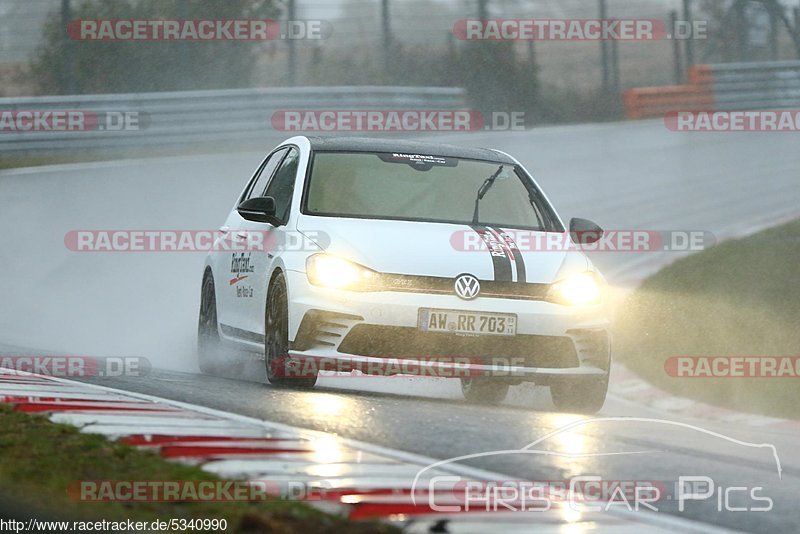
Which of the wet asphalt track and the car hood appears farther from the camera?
the car hood

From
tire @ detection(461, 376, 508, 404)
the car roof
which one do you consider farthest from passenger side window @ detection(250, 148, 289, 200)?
tire @ detection(461, 376, 508, 404)

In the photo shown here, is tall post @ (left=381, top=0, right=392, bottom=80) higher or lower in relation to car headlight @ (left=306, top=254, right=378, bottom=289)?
higher

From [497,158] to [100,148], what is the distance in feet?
37.8

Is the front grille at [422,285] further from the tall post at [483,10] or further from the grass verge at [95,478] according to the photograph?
the tall post at [483,10]

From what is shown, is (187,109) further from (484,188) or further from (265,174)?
(484,188)

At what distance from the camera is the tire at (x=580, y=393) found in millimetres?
8281

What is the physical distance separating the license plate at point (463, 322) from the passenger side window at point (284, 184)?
1.21 m

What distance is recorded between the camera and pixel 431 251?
8.00 m

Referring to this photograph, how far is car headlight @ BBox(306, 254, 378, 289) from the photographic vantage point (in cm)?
786

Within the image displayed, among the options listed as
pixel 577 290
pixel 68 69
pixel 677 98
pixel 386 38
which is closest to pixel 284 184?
pixel 577 290

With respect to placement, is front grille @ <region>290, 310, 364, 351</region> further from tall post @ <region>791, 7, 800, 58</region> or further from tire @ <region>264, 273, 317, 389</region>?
tall post @ <region>791, 7, 800, 58</region>

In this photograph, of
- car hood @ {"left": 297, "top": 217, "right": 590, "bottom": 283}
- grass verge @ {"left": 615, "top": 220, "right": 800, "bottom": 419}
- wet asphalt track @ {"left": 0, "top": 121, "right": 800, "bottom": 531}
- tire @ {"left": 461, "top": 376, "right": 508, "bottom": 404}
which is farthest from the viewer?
grass verge @ {"left": 615, "top": 220, "right": 800, "bottom": 419}

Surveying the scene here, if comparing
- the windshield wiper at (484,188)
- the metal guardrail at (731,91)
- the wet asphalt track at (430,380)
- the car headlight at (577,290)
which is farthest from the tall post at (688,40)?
the car headlight at (577,290)

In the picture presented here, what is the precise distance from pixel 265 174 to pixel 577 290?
2.78 meters
